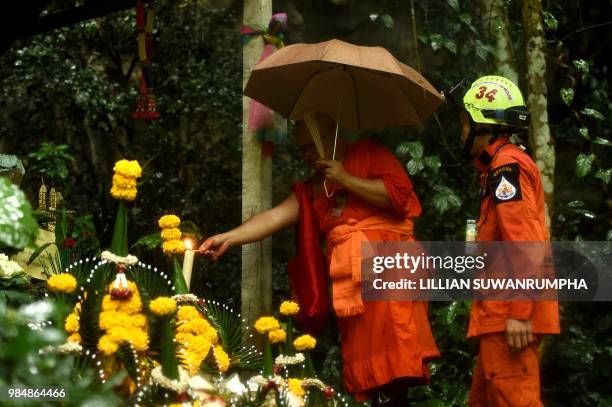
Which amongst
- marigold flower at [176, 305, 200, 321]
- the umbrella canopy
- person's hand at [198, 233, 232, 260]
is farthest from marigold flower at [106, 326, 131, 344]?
the umbrella canopy

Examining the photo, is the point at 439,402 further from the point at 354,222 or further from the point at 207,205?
the point at 207,205

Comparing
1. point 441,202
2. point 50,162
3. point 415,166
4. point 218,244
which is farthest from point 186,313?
point 50,162

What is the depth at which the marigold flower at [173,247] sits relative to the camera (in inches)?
113

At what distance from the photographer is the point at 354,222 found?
3961mm

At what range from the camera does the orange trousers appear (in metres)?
3.36

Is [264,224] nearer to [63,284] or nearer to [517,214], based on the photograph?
[517,214]

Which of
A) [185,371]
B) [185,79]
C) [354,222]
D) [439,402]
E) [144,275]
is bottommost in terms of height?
[439,402]

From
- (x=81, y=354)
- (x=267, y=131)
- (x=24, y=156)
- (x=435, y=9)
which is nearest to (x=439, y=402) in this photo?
(x=267, y=131)

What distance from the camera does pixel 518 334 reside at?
331 cm

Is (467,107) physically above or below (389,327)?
above

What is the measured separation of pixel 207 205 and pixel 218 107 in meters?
→ 0.79

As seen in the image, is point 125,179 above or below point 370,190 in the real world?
below

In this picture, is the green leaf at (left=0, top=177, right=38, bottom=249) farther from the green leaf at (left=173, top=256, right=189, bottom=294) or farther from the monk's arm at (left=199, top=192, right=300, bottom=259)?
the monk's arm at (left=199, top=192, right=300, bottom=259)

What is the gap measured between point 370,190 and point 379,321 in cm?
62
